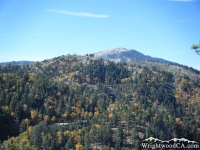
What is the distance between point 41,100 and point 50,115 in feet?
92.0

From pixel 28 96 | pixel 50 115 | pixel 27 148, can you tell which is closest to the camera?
pixel 27 148

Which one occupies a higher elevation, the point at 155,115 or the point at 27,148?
the point at 27,148

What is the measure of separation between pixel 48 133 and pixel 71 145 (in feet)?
58.3

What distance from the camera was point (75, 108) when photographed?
19475 centimetres

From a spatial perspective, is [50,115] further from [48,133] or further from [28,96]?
[48,133]

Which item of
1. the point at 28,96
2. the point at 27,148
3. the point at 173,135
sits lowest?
the point at 173,135

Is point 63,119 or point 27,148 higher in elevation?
point 27,148

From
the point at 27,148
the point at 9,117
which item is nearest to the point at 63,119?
the point at 9,117

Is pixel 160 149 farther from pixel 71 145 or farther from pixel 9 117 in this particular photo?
pixel 9 117

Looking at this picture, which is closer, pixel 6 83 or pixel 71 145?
pixel 71 145

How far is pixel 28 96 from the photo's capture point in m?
184

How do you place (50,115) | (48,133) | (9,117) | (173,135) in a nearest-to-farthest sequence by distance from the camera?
(48,133) → (9,117) → (173,135) → (50,115)

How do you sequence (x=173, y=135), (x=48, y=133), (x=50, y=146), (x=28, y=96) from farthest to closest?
(x=28, y=96)
(x=173, y=135)
(x=48, y=133)
(x=50, y=146)

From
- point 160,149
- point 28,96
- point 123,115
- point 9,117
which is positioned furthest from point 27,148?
point 28,96
